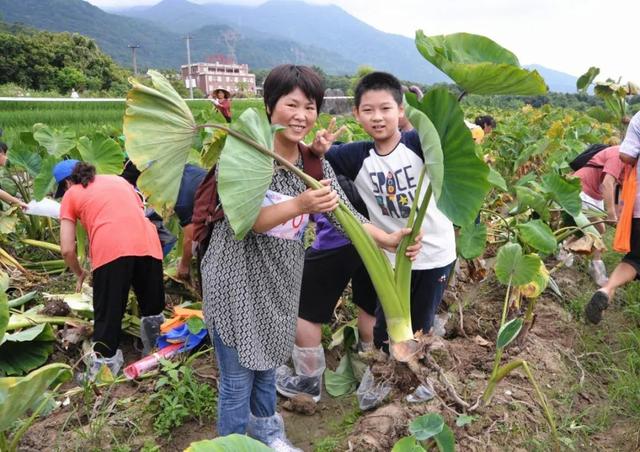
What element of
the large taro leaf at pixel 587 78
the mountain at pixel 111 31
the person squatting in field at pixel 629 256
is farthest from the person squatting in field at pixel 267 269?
the mountain at pixel 111 31

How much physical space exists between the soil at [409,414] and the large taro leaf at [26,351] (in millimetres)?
285

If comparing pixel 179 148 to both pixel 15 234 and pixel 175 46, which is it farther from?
pixel 175 46

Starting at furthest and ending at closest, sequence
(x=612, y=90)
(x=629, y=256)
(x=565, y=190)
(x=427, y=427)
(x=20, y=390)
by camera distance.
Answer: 1. (x=612, y=90)
2. (x=629, y=256)
3. (x=565, y=190)
4. (x=427, y=427)
5. (x=20, y=390)

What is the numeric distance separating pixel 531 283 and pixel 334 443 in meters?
1.14

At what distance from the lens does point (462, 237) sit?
8.12 feet

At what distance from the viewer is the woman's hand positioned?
5.57 ft

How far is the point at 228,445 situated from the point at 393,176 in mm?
1169

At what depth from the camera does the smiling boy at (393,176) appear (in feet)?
6.14

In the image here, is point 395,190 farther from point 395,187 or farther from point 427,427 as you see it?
point 427,427

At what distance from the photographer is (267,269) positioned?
1.66m

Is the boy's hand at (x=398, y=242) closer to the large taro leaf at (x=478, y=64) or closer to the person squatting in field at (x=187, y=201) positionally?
the large taro leaf at (x=478, y=64)

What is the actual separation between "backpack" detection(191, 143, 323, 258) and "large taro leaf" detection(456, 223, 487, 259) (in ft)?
3.51

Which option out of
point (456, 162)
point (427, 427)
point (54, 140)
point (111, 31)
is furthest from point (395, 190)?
point (111, 31)

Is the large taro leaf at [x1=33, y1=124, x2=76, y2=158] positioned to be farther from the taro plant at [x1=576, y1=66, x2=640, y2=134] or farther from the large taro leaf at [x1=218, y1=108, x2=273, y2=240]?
the taro plant at [x1=576, y1=66, x2=640, y2=134]
